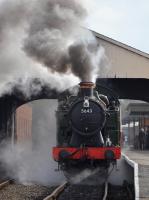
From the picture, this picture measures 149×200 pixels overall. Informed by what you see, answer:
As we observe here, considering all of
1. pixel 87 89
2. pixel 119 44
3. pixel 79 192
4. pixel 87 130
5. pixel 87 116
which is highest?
pixel 119 44

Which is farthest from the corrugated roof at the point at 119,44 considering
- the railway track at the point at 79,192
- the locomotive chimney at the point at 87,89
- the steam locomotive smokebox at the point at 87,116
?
the steam locomotive smokebox at the point at 87,116

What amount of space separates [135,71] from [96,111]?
8274 millimetres

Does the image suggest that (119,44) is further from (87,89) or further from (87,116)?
(87,116)

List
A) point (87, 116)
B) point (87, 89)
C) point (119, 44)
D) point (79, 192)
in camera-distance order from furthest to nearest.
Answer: point (119, 44) < point (79, 192) < point (87, 89) < point (87, 116)

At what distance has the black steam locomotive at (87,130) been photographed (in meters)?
12.5

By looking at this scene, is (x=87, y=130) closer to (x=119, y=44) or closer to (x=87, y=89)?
(x=87, y=89)

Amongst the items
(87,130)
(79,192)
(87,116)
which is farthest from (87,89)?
(79,192)

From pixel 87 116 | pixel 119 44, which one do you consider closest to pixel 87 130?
pixel 87 116

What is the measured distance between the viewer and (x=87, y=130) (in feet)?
41.1

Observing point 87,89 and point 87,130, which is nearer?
point 87,130

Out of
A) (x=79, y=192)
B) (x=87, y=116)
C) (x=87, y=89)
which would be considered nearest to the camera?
(x=87, y=116)

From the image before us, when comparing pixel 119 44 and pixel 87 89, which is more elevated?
pixel 119 44

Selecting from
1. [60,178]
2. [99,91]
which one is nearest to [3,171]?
[60,178]

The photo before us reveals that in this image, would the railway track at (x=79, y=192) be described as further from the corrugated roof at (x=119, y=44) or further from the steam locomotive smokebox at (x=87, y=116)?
the corrugated roof at (x=119, y=44)
